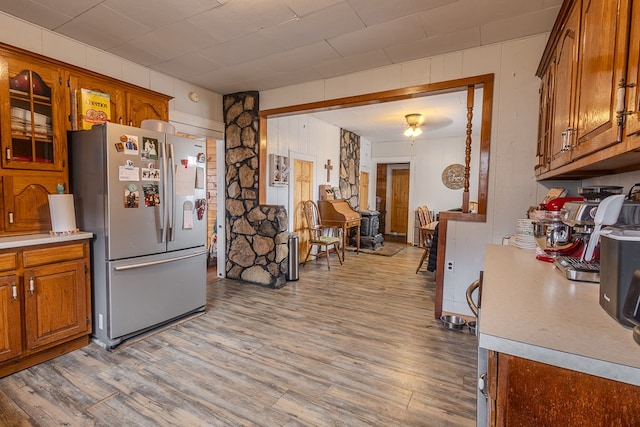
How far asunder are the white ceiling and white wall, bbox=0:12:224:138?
83 millimetres

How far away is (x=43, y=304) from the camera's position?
2223mm

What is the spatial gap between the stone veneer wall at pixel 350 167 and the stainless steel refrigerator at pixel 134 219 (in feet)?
13.8

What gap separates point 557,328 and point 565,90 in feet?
5.02

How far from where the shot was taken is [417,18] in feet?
7.70

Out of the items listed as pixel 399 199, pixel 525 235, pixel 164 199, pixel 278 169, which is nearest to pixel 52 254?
pixel 164 199

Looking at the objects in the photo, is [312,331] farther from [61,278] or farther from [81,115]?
[81,115]

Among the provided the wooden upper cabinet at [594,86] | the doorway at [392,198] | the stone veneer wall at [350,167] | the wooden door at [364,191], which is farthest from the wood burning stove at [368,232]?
the wooden upper cabinet at [594,86]

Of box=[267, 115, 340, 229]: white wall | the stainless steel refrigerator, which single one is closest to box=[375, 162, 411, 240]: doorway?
box=[267, 115, 340, 229]: white wall

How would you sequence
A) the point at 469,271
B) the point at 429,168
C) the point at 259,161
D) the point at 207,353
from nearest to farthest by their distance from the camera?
the point at 207,353, the point at 469,271, the point at 259,161, the point at 429,168

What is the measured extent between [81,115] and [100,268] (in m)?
1.29

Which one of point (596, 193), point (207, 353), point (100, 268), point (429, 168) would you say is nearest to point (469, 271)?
point (596, 193)

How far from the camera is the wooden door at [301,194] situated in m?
5.32

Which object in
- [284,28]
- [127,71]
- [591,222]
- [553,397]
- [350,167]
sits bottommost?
[553,397]

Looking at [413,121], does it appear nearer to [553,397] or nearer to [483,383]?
[483,383]
